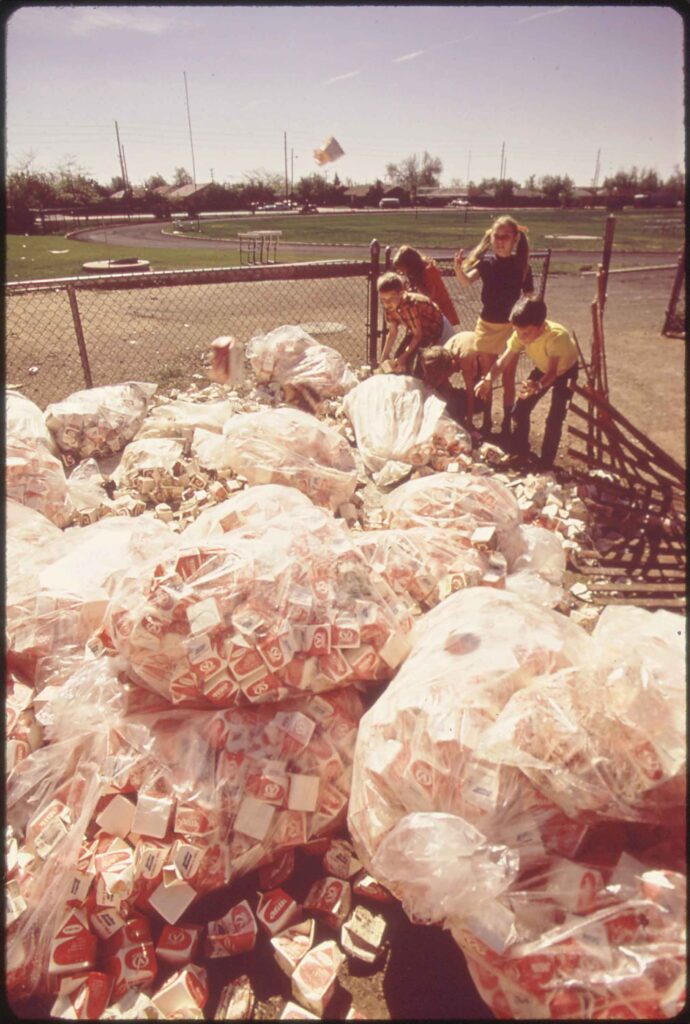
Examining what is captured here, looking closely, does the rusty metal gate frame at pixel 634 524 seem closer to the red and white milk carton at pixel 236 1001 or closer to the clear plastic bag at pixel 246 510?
the clear plastic bag at pixel 246 510

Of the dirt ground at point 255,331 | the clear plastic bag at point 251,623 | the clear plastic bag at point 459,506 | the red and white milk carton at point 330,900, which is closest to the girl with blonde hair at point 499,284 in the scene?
the dirt ground at point 255,331

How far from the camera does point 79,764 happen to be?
2.16 metres

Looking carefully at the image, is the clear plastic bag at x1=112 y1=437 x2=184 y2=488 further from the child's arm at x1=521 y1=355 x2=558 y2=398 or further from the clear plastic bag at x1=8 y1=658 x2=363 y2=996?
the child's arm at x1=521 y1=355 x2=558 y2=398

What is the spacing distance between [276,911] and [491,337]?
14.3ft

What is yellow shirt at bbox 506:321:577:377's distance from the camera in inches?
168

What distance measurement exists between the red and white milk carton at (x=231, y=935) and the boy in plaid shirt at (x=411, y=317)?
418cm

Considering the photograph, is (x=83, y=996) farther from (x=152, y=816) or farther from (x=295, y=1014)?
(x=295, y=1014)

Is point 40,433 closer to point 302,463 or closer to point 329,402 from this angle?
point 302,463

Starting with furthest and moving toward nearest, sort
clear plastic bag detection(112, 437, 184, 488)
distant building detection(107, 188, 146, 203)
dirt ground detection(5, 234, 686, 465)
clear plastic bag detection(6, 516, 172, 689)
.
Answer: distant building detection(107, 188, 146, 203), dirt ground detection(5, 234, 686, 465), clear plastic bag detection(112, 437, 184, 488), clear plastic bag detection(6, 516, 172, 689)

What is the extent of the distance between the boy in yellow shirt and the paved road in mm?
12925

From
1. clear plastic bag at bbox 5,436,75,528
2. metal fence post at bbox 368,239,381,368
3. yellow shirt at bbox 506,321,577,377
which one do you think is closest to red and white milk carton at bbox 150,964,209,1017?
clear plastic bag at bbox 5,436,75,528

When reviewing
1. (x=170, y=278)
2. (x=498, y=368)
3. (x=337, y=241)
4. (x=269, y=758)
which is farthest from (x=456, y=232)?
(x=269, y=758)

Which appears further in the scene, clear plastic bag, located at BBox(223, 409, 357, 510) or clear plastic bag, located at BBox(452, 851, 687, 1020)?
clear plastic bag, located at BBox(223, 409, 357, 510)

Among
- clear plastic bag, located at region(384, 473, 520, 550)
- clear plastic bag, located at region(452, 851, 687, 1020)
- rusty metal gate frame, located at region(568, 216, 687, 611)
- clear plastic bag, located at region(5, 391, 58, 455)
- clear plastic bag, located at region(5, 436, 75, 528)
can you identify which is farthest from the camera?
clear plastic bag, located at region(5, 391, 58, 455)
